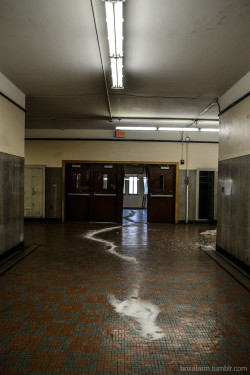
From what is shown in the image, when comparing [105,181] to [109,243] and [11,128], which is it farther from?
[11,128]

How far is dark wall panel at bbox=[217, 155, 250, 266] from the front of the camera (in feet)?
14.6

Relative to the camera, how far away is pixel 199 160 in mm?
9484

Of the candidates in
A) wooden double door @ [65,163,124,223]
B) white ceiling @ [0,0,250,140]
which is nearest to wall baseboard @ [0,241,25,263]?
white ceiling @ [0,0,250,140]

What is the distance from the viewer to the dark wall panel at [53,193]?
951cm

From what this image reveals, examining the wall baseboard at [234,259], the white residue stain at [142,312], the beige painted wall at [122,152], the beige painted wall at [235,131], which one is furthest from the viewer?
the beige painted wall at [122,152]

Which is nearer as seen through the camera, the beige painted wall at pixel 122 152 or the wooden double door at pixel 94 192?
the beige painted wall at pixel 122 152

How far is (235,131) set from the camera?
4.95 m

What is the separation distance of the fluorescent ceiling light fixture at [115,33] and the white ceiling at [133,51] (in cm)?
16

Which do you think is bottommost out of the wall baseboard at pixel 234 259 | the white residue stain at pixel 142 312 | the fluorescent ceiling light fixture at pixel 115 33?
the white residue stain at pixel 142 312

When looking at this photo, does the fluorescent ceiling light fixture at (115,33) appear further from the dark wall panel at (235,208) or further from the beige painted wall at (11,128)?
the dark wall panel at (235,208)

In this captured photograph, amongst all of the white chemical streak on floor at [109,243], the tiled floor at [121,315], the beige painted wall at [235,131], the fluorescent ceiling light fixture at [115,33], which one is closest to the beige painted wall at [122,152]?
the white chemical streak on floor at [109,243]

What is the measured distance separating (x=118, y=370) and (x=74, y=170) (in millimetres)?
7930

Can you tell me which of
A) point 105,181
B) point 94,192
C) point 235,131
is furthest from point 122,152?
point 235,131

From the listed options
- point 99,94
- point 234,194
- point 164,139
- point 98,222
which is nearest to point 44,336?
point 234,194
